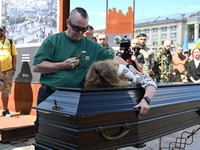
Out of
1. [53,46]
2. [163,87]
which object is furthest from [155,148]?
[53,46]

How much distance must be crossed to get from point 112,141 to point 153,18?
292 feet

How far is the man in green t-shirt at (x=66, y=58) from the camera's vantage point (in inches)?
96.7

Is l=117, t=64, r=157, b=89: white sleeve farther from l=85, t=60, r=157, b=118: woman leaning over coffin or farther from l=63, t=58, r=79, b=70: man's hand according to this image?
l=63, t=58, r=79, b=70: man's hand

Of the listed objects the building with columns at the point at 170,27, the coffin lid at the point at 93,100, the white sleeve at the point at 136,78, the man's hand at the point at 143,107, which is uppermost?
the building with columns at the point at 170,27

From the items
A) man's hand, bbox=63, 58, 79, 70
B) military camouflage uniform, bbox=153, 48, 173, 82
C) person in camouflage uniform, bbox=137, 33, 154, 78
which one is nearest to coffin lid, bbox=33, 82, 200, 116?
man's hand, bbox=63, 58, 79, 70

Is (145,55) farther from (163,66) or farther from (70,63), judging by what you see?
(70,63)

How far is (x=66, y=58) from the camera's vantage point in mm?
2592

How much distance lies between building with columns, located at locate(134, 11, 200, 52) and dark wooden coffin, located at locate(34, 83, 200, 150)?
254ft

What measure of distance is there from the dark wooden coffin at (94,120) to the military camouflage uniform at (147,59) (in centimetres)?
344

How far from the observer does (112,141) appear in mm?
1873

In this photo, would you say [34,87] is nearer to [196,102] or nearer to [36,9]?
[36,9]

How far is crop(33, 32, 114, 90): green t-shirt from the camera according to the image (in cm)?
248

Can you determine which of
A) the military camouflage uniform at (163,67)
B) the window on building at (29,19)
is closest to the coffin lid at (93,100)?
the window on building at (29,19)

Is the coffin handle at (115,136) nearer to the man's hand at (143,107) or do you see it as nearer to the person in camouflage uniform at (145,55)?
the man's hand at (143,107)
